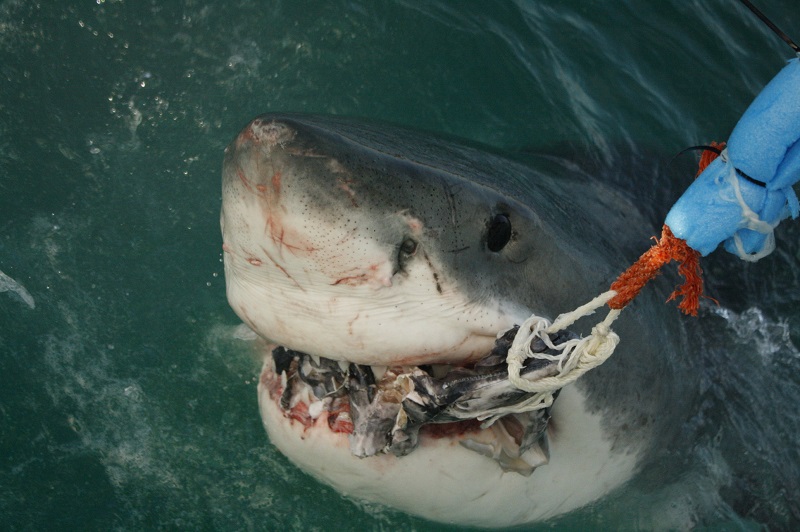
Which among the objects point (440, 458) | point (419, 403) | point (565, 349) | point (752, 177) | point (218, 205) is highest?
point (752, 177)

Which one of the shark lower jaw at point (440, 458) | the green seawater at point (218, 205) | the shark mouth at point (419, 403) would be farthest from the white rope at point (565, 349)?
the green seawater at point (218, 205)

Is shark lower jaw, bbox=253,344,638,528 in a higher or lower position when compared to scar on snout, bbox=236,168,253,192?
lower

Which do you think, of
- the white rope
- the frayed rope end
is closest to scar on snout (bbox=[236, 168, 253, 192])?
the white rope

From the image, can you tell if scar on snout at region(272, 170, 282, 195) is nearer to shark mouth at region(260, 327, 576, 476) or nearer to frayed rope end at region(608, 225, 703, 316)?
shark mouth at region(260, 327, 576, 476)

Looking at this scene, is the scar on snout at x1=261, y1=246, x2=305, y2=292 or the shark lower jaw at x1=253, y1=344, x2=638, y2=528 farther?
the shark lower jaw at x1=253, y1=344, x2=638, y2=528

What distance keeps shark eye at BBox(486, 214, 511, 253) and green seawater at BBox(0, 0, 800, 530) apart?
0.98 metres

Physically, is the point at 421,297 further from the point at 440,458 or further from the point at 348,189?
the point at 440,458

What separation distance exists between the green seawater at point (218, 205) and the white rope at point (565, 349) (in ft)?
2.96

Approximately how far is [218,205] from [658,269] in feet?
7.30

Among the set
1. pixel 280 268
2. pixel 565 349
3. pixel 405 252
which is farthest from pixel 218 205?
pixel 565 349

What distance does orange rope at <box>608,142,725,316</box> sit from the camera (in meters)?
1.67

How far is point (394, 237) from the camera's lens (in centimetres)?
171

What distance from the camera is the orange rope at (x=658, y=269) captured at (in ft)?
5.47

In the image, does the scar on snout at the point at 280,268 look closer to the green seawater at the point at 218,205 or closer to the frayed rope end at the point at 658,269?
the frayed rope end at the point at 658,269
